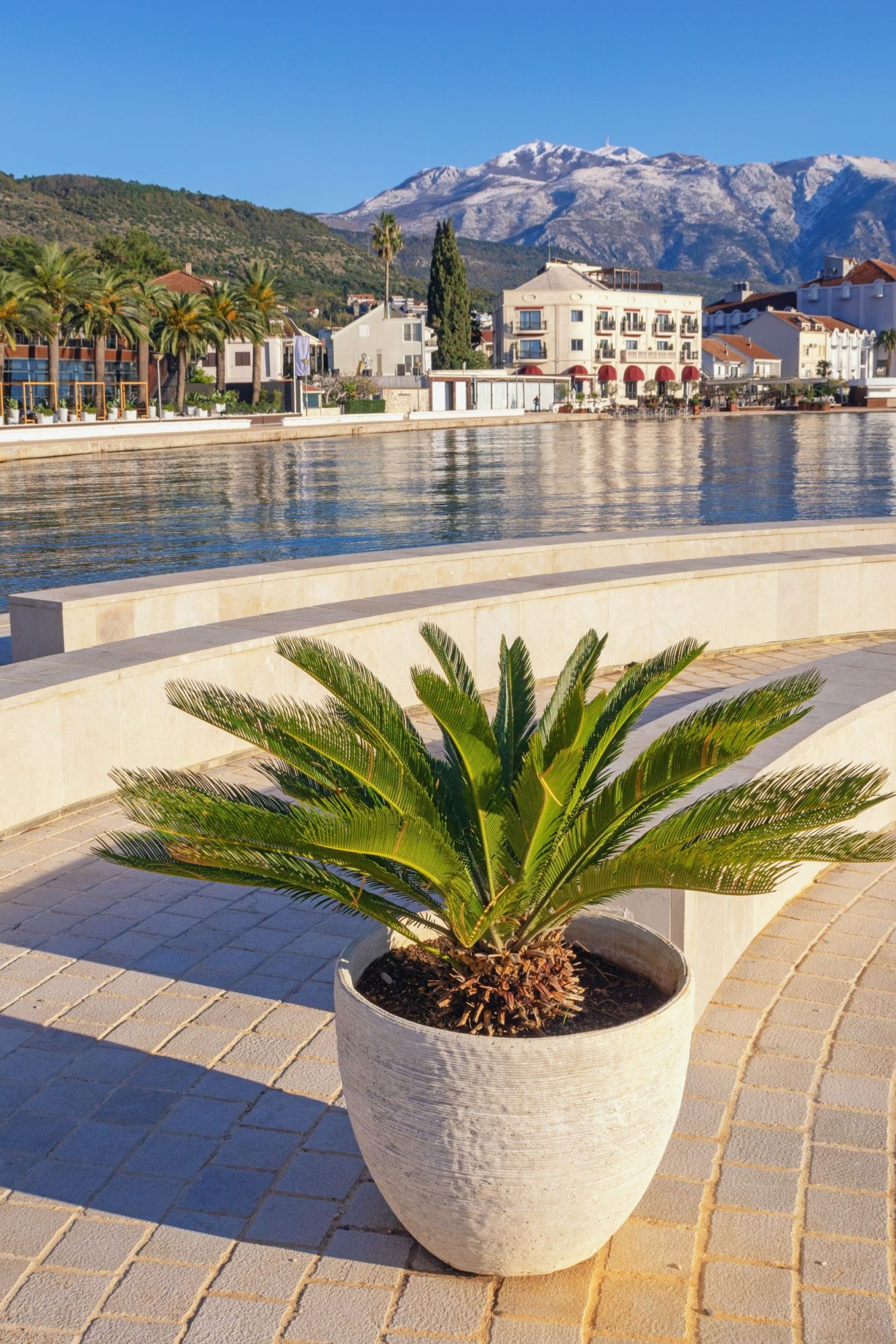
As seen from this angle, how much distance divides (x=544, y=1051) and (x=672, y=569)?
8.09 metres

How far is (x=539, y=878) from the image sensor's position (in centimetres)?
333

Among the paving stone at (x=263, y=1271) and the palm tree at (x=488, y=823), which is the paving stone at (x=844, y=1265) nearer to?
the palm tree at (x=488, y=823)

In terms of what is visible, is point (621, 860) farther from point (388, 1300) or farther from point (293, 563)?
point (293, 563)

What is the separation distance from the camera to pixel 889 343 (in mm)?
137625

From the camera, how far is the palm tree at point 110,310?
66.1 metres

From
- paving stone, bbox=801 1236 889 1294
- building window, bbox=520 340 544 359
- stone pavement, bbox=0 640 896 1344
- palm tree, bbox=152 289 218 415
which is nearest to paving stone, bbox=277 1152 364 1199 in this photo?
stone pavement, bbox=0 640 896 1344

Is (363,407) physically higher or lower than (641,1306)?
higher

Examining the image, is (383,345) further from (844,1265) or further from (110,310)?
(844,1265)

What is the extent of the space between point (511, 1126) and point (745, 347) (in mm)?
135824

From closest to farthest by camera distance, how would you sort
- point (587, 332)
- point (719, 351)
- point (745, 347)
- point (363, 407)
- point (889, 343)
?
point (363, 407) → point (587, 332) → point (719, 351) → point (745, 347) → point (889, 343)

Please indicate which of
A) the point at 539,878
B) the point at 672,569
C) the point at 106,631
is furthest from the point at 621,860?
the point at 672,569

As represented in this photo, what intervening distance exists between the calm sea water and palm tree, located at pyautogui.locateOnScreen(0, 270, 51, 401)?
12.0m

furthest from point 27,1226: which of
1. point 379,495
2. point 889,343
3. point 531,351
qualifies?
point 889,343

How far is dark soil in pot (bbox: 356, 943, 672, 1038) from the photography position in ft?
10.6
